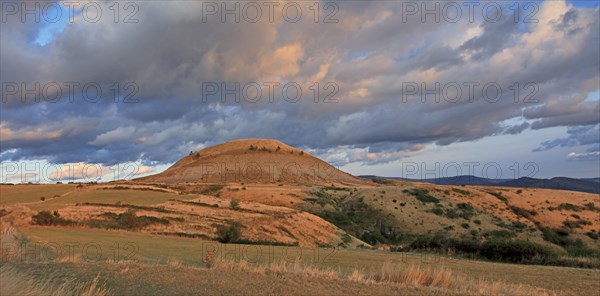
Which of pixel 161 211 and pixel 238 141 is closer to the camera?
pixel 161 211

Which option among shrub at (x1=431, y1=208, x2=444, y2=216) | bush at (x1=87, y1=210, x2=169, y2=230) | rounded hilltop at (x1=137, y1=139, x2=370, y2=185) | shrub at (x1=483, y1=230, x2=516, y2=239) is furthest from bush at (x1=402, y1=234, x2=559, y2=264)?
rounded hilltop at (x1=137, y1=139, x2=370, y2=185)

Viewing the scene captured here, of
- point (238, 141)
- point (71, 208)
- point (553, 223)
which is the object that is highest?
point (238, 141)

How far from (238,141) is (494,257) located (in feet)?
375

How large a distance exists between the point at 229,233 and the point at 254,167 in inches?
3284

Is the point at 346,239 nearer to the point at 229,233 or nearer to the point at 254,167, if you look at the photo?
the point at 229,233

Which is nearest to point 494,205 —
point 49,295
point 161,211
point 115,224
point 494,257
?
point 494,257

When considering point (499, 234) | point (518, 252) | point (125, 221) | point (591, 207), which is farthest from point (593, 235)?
point (125, 221)

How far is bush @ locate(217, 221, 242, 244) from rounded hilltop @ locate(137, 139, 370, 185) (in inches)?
2616

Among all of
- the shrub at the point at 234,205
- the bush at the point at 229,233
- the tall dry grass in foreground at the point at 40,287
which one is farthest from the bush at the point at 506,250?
the tall dry grass in foreground at the point at 40,287

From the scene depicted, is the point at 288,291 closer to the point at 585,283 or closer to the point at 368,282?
the point at 368,282

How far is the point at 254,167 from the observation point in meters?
117

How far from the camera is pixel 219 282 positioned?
10398 mm

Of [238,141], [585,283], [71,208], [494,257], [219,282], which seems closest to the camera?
[219,282]

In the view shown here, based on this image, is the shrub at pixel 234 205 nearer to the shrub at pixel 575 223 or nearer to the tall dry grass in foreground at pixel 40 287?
the tall dry grass in foreground at pixel 40 287
